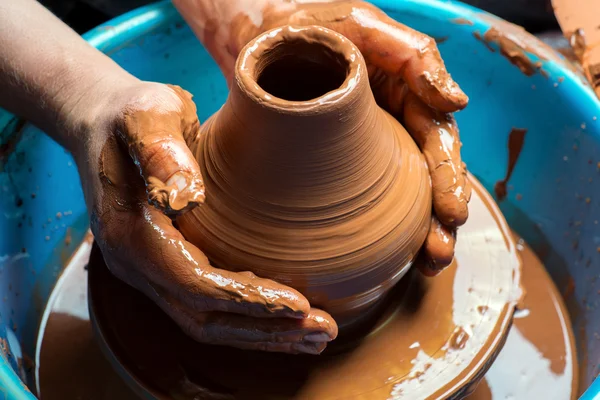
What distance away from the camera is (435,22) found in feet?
5.41

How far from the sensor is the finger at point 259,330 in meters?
0.94

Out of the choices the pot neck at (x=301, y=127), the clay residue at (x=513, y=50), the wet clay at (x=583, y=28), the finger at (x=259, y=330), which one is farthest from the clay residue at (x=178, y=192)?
the wet clay at (x=583, y=28)

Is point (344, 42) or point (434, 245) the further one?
point (434, 245)

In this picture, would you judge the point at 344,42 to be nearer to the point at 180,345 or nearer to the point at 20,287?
the point at 180,345

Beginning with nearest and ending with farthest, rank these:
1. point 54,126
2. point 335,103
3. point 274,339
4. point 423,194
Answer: point 335,103 → point 274,339 → point 423,194 → point 54,126

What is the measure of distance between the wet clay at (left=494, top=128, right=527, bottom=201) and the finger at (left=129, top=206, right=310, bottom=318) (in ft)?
3.29

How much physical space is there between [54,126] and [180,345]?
0.48 metres

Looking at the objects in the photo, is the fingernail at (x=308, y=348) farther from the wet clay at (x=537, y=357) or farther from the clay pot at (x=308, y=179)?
the wet clay at (x=537, y=357)

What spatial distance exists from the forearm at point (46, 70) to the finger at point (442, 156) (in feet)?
1.75

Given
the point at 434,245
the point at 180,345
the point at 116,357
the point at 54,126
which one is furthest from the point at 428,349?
the point at 54,126

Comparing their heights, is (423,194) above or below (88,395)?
above

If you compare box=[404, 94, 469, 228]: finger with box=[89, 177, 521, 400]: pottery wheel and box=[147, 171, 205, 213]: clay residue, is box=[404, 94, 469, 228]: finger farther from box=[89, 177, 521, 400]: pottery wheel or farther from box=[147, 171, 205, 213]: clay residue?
box=[147, 171, 205, 213]: clay residue

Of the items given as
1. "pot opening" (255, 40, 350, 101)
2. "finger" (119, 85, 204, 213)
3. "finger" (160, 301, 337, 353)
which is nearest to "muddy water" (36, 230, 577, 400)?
"finger" (160, 301, 337, 353)

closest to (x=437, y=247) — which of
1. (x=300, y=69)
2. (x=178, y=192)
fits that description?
(x=300, y=69)
